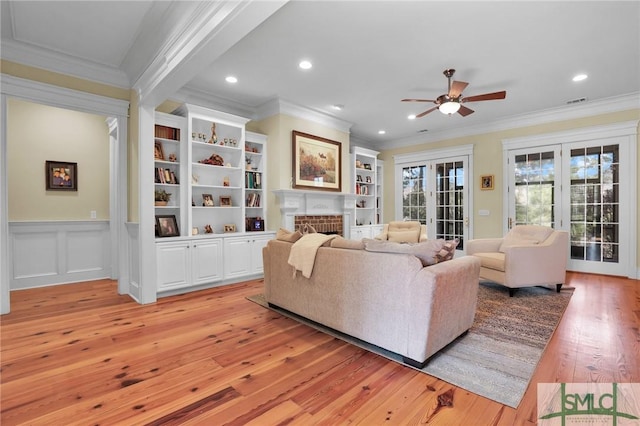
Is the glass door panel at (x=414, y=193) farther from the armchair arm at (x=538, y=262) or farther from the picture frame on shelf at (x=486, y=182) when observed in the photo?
the armchair arm at (x=538, y=262)

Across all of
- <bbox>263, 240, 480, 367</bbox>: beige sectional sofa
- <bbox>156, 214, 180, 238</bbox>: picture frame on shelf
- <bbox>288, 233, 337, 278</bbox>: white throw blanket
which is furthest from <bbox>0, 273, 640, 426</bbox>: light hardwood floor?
<bbox>156, 214, 180, 238</bbox>: picture frame on shelf

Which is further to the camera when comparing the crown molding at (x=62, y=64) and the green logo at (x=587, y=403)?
the crown molding at (x=62, y=64)

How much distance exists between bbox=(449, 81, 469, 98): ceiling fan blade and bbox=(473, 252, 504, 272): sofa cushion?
2112 millimetres

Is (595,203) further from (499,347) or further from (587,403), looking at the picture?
(587,403)

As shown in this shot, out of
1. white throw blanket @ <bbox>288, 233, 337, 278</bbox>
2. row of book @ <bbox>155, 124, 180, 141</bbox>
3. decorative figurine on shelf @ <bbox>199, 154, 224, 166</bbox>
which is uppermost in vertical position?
row of book @ <bbox>155, 124, 180, 141</bbox>

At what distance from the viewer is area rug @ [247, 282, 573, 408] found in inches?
74.9

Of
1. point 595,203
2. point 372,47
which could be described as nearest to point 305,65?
point 372,47

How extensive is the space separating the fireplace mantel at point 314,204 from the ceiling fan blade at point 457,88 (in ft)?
8.51

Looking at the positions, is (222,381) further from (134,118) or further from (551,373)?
(134,118)

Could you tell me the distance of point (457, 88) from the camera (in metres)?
3.46

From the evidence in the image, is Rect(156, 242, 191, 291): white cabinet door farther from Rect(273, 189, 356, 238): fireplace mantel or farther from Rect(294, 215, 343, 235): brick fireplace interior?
Rect(294, 215, 343, 235): brick fireplace interior

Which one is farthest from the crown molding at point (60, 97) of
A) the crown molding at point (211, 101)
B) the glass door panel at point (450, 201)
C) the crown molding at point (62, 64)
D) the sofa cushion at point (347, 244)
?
the glass door panel at point (450, 201)

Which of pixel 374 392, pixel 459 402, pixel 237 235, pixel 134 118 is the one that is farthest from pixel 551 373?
pixel 134 118

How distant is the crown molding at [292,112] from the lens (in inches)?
194
